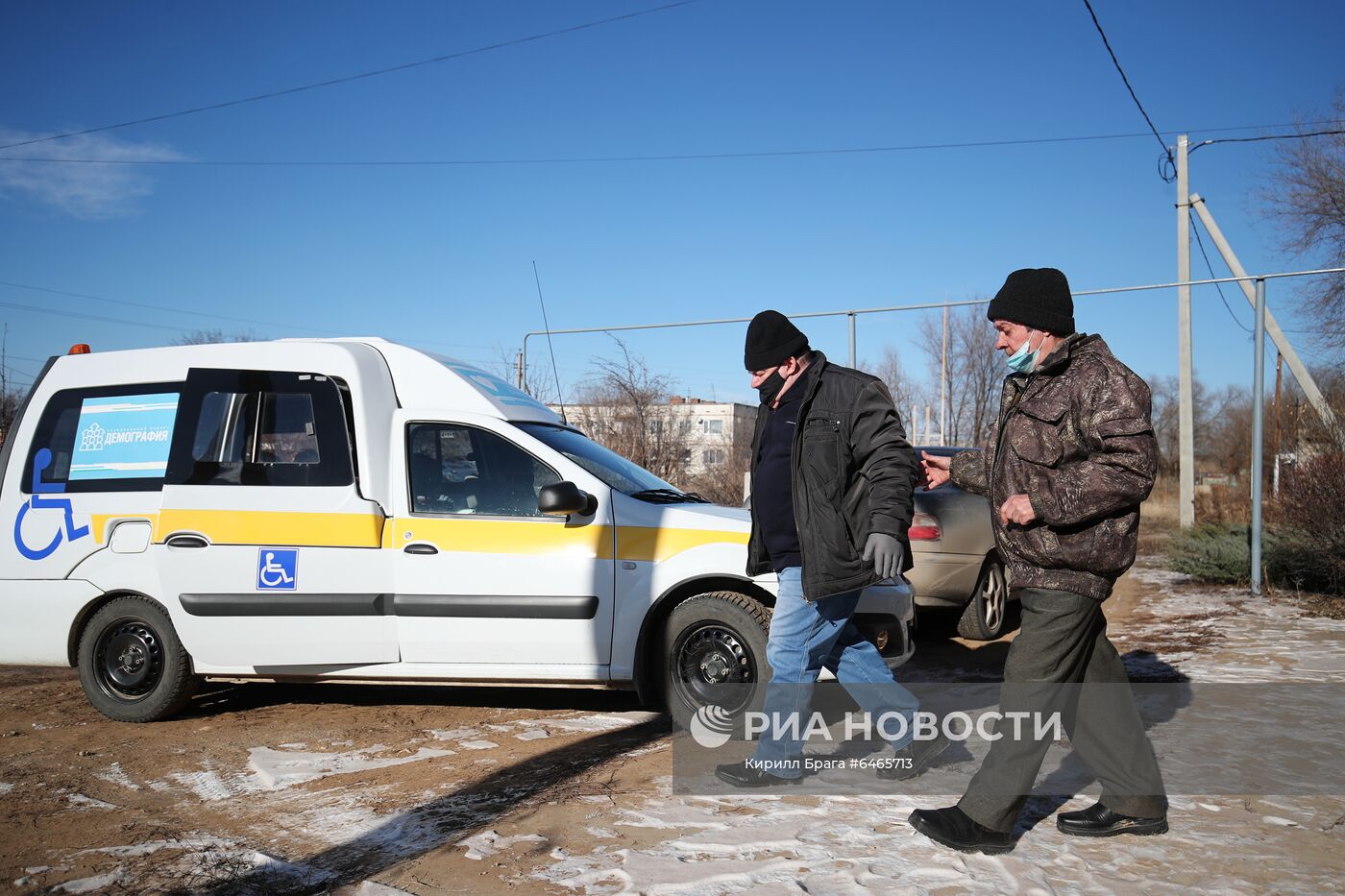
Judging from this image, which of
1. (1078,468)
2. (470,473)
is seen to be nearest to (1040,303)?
(1078,468)

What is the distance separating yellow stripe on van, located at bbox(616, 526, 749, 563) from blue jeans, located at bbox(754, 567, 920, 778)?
115 centimetres

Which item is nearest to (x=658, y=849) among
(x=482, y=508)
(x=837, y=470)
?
(x=837, y=470)

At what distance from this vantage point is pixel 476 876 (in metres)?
3.28

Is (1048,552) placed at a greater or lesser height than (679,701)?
greater

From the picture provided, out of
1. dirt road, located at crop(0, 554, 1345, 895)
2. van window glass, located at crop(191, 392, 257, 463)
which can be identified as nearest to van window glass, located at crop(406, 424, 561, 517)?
van window glass, located at crop(191, 392, 257, 463)

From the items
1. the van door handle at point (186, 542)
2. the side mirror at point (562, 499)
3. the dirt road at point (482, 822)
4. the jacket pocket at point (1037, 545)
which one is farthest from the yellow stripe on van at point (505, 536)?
the jacket pocket at point (1037, 545)

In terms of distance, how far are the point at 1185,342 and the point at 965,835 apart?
47.8 ft

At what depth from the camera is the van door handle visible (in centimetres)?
548

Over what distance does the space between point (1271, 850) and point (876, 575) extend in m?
1.55

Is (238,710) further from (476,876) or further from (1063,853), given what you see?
(1063,853)

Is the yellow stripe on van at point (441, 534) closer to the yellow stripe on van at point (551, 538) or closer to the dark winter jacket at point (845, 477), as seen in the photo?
the yellow stripe on van at point (551, 538)

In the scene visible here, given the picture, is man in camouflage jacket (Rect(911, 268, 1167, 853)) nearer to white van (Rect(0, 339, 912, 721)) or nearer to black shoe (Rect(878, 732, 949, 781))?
black shoe (Rect(878, 732, 949, 781))

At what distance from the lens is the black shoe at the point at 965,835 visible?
10.8 feet

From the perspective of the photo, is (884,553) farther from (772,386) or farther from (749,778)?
(749,778)
